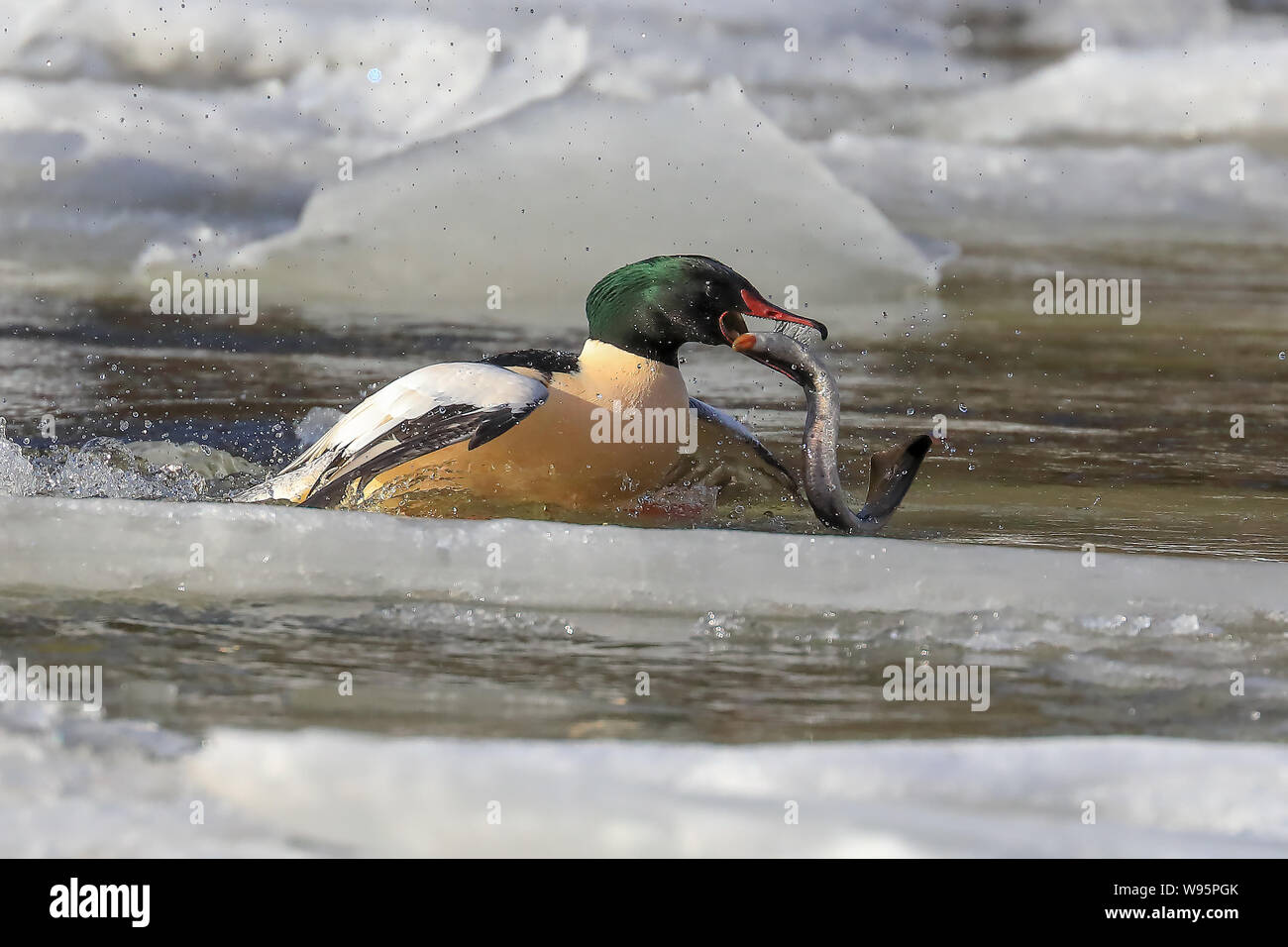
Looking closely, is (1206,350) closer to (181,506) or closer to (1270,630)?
(1270,630)

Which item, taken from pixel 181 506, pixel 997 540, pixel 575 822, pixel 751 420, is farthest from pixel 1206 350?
pixel 575 822

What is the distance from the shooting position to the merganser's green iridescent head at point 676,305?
195 inches

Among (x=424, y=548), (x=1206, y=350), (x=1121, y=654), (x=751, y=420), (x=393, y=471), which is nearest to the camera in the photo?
(x=1121, y=654)

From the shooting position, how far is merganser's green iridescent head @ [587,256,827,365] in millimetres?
4965

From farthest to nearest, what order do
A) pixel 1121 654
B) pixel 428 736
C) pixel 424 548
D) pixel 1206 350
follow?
pixel 1206 350, pixel 424 548, pixel 1121 654, pixel 428 736

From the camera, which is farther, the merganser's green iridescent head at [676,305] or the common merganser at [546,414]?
the merganser's green iridescent head at [676,305]

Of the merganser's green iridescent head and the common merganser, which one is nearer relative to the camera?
the common merganser

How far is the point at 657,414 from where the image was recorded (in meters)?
4.98

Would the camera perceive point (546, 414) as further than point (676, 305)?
No

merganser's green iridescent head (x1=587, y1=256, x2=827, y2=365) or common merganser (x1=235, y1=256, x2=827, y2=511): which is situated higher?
merganser's green iridescent head (x1=587, y1=256, x2=827, y2=365)

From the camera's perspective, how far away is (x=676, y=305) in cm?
496

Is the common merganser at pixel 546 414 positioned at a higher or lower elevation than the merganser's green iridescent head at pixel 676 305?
lower

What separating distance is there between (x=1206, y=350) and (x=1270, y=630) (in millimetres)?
7755

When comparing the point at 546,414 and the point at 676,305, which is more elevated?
the point at 676,305
